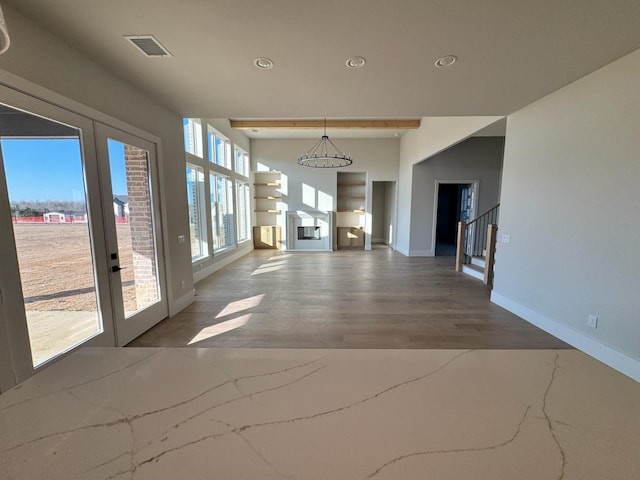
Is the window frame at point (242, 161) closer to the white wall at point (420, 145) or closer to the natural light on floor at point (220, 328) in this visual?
the white wall at point (420, 145)

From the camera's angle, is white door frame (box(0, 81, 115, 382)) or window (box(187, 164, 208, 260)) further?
window (box(187, 164, 208, 260))

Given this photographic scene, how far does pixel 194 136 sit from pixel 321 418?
577 centimetres

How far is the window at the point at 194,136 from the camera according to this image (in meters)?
5.05

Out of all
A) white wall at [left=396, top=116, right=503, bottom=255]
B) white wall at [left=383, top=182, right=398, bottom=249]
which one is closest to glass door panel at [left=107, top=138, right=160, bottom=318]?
white wall at [left=396, top=116, right=503, bottom=255]

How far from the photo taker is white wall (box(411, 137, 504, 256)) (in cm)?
678

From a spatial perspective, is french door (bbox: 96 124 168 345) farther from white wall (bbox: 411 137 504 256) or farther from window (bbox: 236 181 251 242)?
white wall (bbox: 411 137 504 256)

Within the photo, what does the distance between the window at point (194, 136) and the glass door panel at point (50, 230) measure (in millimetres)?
3080

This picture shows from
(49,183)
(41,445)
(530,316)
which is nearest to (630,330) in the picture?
(530,316)

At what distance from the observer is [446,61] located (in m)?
2.26

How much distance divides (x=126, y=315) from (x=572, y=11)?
4.41 m

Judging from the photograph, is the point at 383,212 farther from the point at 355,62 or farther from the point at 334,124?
the point at 355,62

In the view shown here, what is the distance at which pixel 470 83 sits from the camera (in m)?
2.64

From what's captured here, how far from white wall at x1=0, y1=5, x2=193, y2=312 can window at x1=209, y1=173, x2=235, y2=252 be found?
2.24 m

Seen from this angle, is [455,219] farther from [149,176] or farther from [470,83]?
[149,176]
